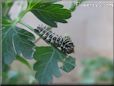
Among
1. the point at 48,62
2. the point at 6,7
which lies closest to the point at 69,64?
the point at 48,62

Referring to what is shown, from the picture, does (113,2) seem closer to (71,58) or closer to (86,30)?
(71,58)

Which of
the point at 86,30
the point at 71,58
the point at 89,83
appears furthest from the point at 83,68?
the point at 71,58

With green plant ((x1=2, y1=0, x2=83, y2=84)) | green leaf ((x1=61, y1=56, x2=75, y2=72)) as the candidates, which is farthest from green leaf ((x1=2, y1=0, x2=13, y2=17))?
green leaf ((x1=61, y1=56, x2=75, y2=72))

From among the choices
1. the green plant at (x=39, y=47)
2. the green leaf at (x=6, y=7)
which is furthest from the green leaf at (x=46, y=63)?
the green leaf at (x=6, y=7)

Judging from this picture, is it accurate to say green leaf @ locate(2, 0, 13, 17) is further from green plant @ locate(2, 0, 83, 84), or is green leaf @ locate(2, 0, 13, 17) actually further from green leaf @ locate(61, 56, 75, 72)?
green leaf @ locate(61, 56, 75, 72)

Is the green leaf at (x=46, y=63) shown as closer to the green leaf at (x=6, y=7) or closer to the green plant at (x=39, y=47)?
the green plant at (x=39, y=47)

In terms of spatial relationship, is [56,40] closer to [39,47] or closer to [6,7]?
[39,47]
